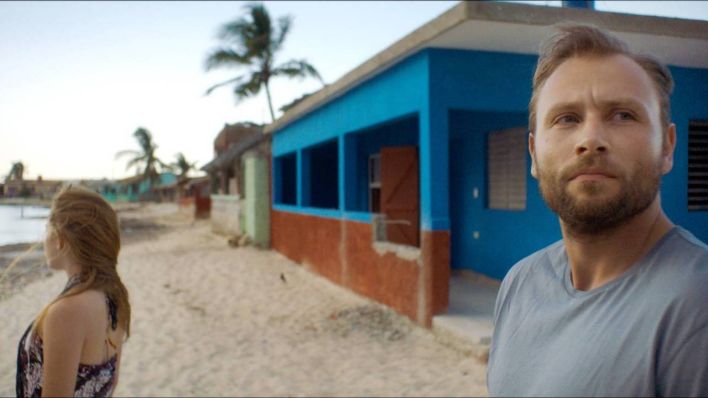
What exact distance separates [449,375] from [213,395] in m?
2.16

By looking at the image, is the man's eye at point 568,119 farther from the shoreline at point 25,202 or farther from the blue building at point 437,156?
the shoreline at point 25,202

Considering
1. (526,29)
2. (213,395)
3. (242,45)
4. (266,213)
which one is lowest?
(213,395)

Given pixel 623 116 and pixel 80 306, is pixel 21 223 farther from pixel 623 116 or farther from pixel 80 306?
pixel 623 116

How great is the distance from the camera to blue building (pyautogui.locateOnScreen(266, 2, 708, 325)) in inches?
230

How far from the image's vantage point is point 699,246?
1039mm

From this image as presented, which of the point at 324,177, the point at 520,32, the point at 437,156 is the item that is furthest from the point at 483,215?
the point at 324,177

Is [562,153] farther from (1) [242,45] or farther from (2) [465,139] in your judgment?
(1) [242,45]

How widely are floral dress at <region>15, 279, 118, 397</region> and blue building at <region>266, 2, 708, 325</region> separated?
2498mm

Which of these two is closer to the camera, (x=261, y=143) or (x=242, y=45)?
(x=261, y=143)

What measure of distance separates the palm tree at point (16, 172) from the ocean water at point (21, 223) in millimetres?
139

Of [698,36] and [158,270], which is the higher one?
[698,36]

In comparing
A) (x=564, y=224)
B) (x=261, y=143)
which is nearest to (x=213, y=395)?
(x=564, y=224)

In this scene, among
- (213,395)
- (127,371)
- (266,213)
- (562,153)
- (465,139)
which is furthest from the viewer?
(266,213)

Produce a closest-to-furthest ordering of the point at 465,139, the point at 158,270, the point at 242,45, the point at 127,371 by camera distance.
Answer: the point at 127,371 → the point at 465,139 → the point at 158,270 → the point at 242,45
